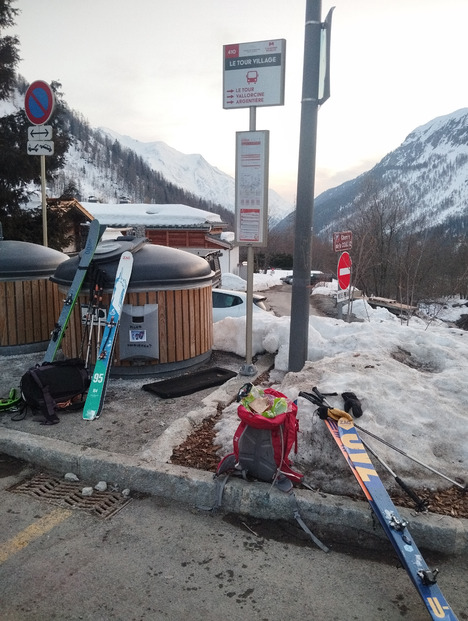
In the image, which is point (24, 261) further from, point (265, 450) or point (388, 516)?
point (388, 516)

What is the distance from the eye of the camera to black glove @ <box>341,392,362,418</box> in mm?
4090

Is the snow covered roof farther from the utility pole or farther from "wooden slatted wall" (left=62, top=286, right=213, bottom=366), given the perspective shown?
the utility pole

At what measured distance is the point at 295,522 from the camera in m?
3.38

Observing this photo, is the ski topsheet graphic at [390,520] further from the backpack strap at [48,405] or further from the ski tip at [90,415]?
→ the backpack strap at [48,405]

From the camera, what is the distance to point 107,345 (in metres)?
5.72

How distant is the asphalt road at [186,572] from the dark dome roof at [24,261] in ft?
15.9

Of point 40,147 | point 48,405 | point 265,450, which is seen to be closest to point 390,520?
point 265,450

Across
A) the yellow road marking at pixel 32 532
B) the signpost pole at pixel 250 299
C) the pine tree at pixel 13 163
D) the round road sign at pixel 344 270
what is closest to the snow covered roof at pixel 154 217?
the pine tree at pixel 13 163

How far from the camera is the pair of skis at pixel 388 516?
8.23 ft

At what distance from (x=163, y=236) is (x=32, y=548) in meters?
29.4

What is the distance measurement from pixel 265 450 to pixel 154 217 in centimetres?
3083

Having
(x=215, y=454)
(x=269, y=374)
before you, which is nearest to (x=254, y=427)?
(x=215, y=454)

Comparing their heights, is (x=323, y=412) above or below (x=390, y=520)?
above

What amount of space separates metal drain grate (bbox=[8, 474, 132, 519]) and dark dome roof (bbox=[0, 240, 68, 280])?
443 centimetres
